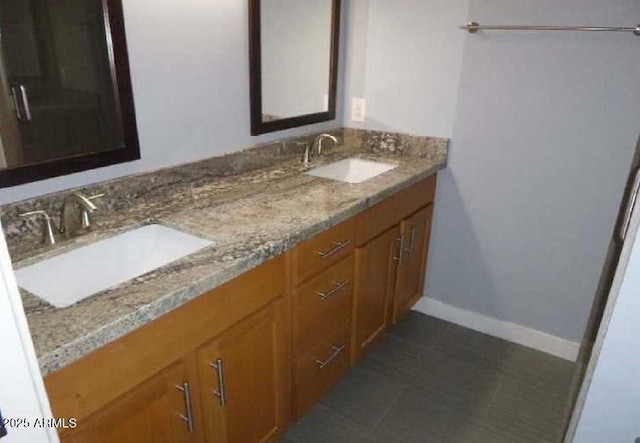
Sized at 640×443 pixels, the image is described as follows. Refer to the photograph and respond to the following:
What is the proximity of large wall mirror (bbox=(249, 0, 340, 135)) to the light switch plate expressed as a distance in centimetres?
12

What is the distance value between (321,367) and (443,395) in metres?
0.60

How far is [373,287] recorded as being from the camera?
195 cm

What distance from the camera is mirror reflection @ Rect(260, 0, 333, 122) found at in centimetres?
189

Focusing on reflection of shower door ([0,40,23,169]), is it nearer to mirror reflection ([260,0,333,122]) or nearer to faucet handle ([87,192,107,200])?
faucet handle ([87,192,107,200])

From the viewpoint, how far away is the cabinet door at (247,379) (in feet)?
3.95

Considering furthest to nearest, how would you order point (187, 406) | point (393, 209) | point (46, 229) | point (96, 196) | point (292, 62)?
point (292, 62), point (393, 209), point (96, 196), point (46, 229), point (187, 406)

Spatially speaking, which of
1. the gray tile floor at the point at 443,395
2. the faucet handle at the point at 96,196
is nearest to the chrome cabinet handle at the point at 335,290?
the gray tile floor at the point at 443,395

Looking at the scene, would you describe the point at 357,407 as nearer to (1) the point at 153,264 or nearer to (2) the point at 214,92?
(1) the point at 153,264

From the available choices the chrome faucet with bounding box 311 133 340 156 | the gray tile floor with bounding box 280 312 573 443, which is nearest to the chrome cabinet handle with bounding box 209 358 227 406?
the gray tile floor with bounding box 280 312 573 443

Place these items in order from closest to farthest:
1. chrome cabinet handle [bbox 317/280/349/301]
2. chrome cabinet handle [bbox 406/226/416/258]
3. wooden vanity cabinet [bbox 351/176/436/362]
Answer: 1. chrome cabinet handle [bbox 317/280/349/301]
2. wooden vanity cabinet [bbox 351/176/436/362]
3. chrome cabinet handle [bbox 406/226/416/258]

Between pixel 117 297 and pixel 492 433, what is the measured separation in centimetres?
151

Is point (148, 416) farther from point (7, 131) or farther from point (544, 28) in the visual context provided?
point (544, 28)

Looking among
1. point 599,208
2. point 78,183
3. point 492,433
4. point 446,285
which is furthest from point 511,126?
point 78,183

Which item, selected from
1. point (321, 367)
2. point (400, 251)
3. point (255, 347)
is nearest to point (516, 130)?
point (400, 251)
